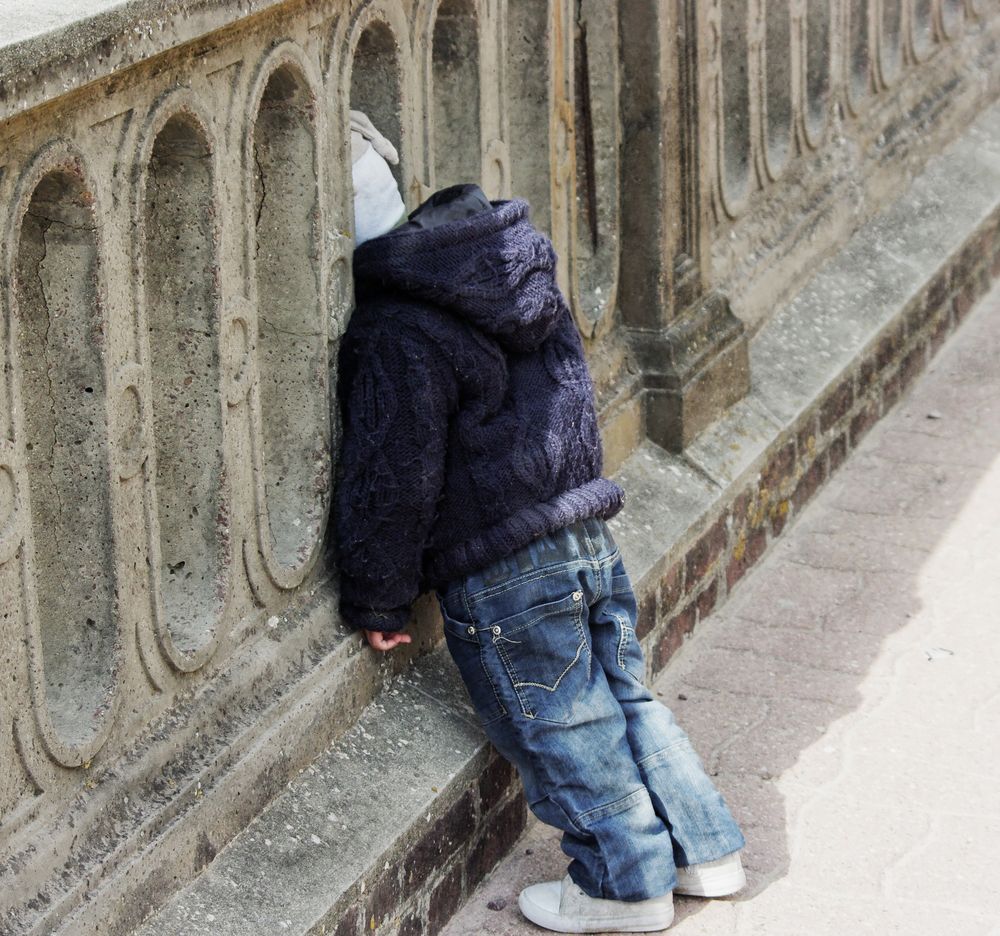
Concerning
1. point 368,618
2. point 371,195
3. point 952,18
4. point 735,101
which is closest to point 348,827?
point 368,618

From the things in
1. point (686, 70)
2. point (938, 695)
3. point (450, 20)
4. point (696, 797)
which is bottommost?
point (938, 695)

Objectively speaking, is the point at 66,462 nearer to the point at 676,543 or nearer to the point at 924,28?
the point at 676,543

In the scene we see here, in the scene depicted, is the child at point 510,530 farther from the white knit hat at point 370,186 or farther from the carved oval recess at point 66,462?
the carved oval recess at point 66,462

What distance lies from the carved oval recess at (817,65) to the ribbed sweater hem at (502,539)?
105 inches

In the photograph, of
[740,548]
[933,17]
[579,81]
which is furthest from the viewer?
[933,17]

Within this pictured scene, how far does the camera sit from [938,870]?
3805 millimetres

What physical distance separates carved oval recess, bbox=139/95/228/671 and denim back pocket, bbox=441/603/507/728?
580 mm

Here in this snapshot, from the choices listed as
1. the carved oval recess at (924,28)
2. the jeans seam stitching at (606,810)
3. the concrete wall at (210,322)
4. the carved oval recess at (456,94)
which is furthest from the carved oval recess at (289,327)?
the carved oval recess at (924,28)

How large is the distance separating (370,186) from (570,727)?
1.07m

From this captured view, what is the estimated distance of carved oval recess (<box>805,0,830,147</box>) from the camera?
19.7ft

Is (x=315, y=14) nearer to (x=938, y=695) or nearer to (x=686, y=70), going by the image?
(x=686, y=70)

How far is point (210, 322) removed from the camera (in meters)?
3.16

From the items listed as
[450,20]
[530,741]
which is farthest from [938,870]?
[450,20]

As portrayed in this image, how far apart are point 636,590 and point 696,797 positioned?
0.69 m
